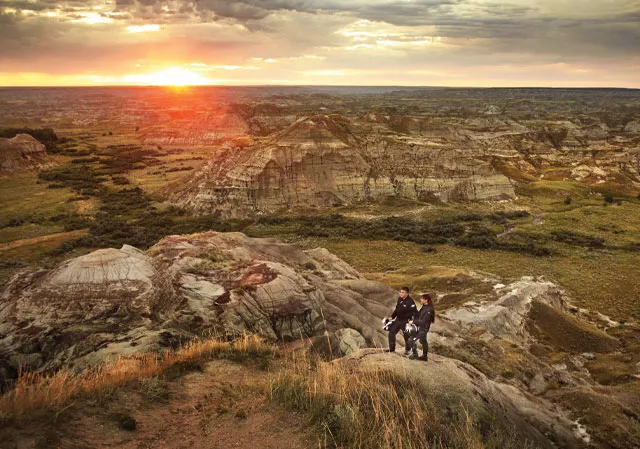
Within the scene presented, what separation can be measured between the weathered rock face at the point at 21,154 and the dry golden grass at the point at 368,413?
88.2m

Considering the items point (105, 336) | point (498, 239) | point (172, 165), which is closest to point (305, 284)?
point (105, 336)

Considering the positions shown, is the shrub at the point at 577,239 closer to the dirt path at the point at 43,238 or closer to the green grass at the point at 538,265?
the green grass at the point at 538,265

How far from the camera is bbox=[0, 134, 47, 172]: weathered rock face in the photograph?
77375 millimetres

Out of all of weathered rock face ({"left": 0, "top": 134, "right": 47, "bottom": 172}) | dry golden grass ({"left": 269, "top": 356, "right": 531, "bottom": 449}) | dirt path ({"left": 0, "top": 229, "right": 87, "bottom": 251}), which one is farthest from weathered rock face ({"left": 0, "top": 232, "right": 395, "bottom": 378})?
weathered rock face ({"left": 0, "top": 134, "right": 47, "bottom": 172})

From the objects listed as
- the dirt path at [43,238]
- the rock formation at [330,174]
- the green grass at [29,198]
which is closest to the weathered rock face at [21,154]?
the green grass at [29,198]

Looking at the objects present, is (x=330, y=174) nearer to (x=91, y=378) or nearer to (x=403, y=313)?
(x=403, y=313)

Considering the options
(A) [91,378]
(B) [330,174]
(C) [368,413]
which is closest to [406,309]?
(C) [368,413]

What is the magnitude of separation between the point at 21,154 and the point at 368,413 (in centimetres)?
9505

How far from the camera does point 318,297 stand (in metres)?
20.7

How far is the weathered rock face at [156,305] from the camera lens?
47.1ft

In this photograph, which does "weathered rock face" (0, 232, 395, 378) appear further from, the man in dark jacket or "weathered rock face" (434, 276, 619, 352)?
"weathered rock face" (434, 276, 619, 352)

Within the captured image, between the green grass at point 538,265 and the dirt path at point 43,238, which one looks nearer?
the green grass at point 538,265

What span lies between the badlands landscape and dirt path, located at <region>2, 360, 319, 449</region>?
0.05 meters

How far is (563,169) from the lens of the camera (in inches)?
3649
